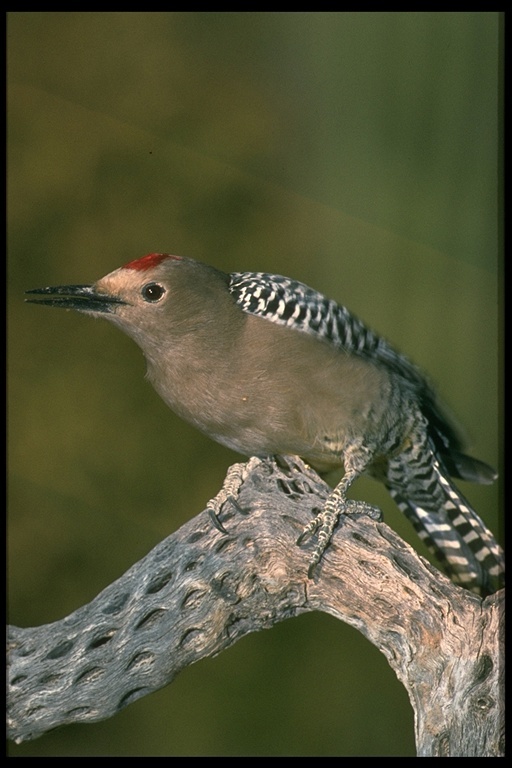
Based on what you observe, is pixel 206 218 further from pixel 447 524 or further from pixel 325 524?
pixel 447 524

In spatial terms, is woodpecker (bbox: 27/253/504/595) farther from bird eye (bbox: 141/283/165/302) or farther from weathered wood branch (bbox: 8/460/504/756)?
weathered wood branch (bbox: 8/460/504/756)

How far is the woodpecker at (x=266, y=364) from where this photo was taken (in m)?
2.49

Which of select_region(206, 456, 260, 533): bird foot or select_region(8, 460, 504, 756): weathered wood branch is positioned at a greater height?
select_region(206, 456, 260, 533): bird foot

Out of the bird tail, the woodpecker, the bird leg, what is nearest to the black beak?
the woodpecker

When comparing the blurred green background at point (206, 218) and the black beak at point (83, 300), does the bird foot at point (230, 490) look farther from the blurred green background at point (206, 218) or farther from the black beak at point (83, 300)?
the black beak at point (83, 300)

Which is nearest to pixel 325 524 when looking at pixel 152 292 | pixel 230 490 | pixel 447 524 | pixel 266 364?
pixel 230 490

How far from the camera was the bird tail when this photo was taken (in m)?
2.79

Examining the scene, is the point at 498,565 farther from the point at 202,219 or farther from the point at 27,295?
the point at 27,295

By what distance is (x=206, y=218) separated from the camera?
9.11 ft

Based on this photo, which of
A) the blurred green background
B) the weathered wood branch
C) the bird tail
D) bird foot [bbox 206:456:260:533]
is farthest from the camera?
the bird tail

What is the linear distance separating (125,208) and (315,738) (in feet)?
6.52

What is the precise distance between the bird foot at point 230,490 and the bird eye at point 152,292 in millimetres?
606

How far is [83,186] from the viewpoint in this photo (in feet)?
8.84

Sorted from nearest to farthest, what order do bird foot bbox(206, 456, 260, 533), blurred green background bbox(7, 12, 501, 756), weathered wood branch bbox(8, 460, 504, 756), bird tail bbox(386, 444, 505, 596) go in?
weathered wood branch bbox(8, 460, 504, 756)
bird foot bbox(206, 456, 260, 533)
blurred green background bbox(7, 12, 501, 756)
bird tail bbox(386, 444, 505, 596)
